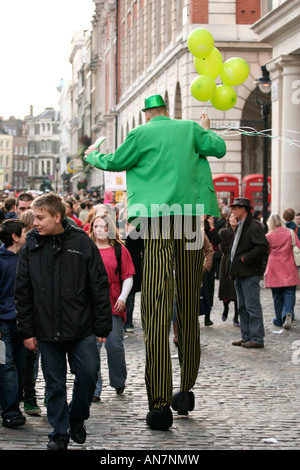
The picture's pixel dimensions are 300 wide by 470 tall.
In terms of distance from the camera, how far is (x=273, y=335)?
12.1 metres

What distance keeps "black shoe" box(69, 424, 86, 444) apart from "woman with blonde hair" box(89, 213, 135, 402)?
1853 mm

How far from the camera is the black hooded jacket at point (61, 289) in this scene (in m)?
5.65

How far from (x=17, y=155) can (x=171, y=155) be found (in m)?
180

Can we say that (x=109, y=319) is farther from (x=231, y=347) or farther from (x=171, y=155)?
(x=231, y=347)

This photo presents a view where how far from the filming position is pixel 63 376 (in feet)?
19.0

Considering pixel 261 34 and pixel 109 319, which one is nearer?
pixel 109 319

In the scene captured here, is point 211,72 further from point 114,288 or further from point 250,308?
point 250,308

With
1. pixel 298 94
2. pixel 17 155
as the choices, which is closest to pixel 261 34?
pixel 298 94

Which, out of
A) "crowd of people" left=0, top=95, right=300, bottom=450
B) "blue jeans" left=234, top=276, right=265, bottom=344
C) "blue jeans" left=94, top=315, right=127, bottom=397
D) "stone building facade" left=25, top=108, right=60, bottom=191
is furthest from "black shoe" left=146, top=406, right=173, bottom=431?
"stone building facade" left=25, top=108, right=60, bottom=191

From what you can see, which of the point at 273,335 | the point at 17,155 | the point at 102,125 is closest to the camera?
the point at 273,335

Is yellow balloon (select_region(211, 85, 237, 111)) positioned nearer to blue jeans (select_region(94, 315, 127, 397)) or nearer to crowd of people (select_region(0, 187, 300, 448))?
crowd of people (select_region(0, 187, 300, 448))

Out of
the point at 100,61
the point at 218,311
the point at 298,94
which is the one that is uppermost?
the point at 100,61

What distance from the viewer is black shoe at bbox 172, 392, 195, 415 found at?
6.55 meters

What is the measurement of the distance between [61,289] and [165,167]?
119cm
